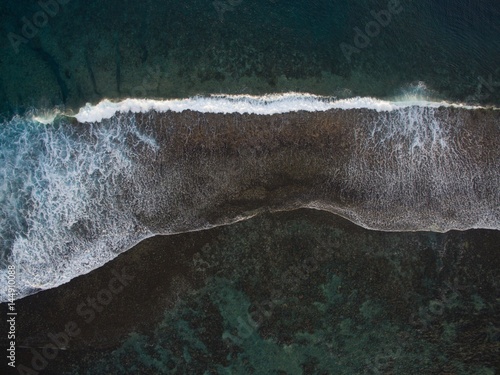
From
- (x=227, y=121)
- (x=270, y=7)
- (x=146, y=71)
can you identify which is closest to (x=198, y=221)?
(x=227, y=121)

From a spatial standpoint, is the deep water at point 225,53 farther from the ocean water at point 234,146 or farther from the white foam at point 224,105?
the white foam at point 224,105

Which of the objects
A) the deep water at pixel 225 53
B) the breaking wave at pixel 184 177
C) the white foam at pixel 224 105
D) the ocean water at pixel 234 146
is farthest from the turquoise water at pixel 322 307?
the deep water at pixel 225 53

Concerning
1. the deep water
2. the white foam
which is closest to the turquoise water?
the white foam

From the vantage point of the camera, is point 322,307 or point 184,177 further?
point 322,307

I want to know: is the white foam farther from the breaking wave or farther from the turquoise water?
the turquoise water

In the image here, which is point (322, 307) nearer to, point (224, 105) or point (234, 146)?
point (234, 146)

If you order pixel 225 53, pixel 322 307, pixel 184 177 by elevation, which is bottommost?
pixel 322 307

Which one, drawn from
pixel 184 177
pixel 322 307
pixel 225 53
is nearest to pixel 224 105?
pixel 225 53
